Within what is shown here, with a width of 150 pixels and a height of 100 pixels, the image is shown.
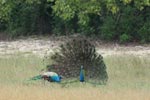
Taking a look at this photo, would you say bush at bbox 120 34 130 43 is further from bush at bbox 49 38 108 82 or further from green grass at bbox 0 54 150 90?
bush at bbox 49 38 108 82

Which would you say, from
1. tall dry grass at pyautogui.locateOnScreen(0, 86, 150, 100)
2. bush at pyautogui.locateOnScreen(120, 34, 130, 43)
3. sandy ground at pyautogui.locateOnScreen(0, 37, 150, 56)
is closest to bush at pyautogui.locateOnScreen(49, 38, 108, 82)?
tall dry grass at pyautogui.locateOnScreen(0, 86, 150, 100)

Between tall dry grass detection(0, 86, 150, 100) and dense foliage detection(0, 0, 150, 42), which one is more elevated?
tall dry grass detection(0, 86, 150, 100)

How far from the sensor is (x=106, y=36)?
30578 millimetres

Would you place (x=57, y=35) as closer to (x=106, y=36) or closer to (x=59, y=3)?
(x=106, y=36)

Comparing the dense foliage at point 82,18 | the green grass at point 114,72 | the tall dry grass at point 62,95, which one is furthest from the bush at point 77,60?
the dense foliage at point 82,18

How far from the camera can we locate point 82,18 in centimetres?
2823

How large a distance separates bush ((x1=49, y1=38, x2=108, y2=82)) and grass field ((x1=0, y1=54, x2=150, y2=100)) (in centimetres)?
45

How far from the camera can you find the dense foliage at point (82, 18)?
27.6 metres

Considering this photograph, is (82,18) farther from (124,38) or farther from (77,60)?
(77,60)

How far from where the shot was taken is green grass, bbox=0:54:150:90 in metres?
13.5

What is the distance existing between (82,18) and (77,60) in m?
14.0

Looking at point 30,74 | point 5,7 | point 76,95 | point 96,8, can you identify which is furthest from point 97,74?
point 5,7

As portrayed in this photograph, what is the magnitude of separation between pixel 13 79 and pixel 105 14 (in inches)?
681

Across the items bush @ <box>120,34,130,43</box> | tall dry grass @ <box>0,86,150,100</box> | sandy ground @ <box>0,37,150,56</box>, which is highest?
tall dry grass @ <box>0,86,150,100</box>
